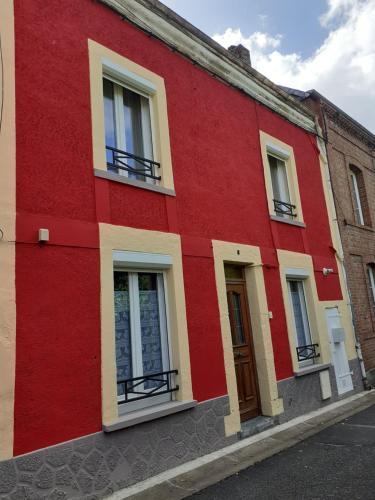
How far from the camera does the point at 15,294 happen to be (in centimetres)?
379

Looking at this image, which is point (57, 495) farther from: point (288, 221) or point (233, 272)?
point (288, 221)

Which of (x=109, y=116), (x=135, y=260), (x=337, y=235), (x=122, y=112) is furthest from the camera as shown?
(x=337, y=235)

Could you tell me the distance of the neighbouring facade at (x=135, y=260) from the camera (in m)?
3.88

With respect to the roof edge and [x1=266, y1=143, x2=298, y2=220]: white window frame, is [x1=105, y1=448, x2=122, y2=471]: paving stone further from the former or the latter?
the roof edge

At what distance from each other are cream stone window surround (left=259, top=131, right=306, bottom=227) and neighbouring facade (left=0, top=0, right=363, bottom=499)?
0.09 m

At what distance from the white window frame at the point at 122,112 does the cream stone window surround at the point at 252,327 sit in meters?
1.78

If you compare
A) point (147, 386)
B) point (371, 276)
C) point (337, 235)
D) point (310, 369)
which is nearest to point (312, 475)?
point (147, 386)

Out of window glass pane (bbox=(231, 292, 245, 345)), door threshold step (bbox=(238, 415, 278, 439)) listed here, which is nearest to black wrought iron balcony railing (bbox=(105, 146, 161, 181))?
window glass pane (bbox=(231, 292, 245, 345))

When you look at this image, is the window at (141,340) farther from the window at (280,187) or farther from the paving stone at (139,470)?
the window at (280,187)

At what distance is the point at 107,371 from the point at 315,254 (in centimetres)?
592

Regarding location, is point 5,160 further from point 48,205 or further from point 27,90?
point 27,90

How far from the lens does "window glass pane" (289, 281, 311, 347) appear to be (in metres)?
7.82

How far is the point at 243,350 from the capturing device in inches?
256

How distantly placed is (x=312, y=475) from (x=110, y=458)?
232 cm
